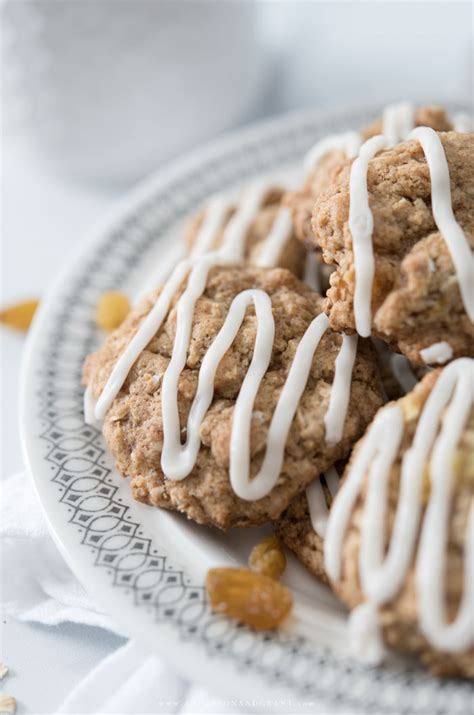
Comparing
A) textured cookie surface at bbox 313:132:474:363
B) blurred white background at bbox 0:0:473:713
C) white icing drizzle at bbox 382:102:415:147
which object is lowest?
textured cookie surface at bbox 313:132:474:363

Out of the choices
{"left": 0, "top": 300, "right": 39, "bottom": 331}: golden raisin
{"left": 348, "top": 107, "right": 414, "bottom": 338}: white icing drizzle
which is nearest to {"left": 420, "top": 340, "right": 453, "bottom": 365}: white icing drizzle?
{"left": 348, "top": 107, "right": 414, "bottom": 338}: white icing drizzle

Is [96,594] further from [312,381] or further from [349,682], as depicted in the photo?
[312,381]

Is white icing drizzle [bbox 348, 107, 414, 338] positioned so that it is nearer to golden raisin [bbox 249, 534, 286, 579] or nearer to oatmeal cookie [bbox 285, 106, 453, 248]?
oatmeal cookie [bbox 285, 106, 453, 248]

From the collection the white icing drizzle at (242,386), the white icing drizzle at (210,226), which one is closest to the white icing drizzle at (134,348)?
the white icing drizzle at (242,386)

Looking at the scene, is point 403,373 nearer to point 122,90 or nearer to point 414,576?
point 414,576

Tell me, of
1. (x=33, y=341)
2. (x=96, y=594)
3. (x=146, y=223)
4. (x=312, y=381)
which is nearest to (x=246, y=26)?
(x=146, y=223)

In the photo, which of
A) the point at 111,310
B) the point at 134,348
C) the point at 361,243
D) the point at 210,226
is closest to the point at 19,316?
the point at 111,310
